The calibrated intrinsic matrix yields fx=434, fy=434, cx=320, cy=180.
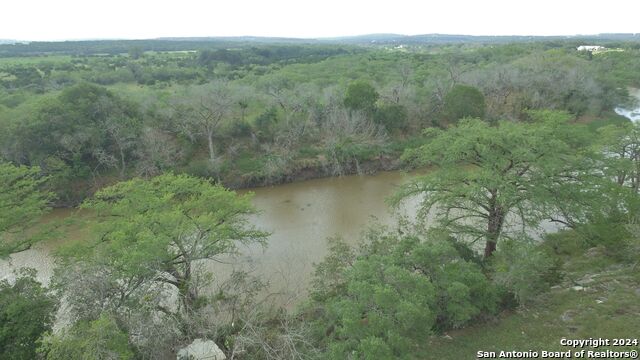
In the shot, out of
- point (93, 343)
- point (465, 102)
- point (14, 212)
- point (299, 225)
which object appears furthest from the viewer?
point (465, 102)

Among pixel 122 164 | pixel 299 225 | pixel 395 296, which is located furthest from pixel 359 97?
pixel 395 296

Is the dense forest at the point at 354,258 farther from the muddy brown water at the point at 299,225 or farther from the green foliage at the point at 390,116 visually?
the green foliage at the point at 390,116

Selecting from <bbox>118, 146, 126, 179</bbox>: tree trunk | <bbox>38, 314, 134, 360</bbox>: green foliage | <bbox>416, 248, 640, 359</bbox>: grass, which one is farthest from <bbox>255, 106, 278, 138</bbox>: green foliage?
<bbox>38, 314, 134, 360</bbox>: green foliage

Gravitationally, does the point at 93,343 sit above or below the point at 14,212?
below

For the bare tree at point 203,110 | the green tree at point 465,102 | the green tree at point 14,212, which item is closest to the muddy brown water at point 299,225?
the green tree at point 14,212

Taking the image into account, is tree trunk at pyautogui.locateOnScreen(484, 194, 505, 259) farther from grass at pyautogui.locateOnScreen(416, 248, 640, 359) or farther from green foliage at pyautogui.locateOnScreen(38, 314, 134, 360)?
green foliage at pyautogui.locateOnScreen(38, 314, 134, 360)

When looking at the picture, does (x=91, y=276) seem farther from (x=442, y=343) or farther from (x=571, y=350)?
(x=571, y=350)

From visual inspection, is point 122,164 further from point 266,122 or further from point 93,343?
point 93,343
